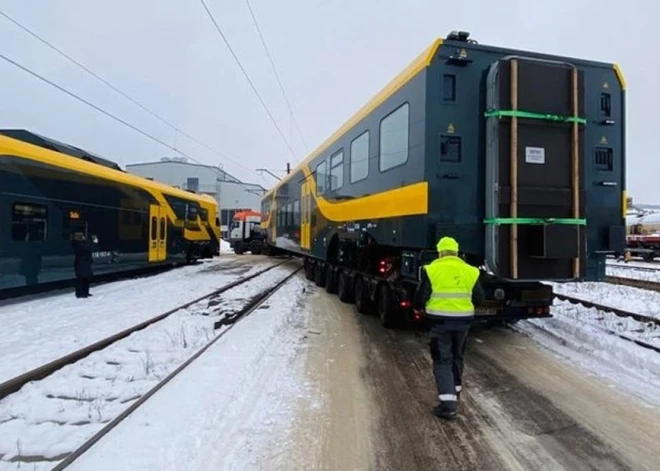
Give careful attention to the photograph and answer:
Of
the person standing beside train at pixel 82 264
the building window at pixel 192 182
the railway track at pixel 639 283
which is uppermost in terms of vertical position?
the building window at pixel 192 182

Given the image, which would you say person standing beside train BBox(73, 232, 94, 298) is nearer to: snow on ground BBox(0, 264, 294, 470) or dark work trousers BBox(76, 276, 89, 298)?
dark work trousers BBox(76, 276, 89, 298)

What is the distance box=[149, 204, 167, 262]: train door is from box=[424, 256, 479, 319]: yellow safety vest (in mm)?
14001

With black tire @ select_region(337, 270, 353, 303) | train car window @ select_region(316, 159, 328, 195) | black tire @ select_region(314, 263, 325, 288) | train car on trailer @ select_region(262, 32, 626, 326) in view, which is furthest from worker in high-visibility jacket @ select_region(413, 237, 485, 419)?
black tire @ select_region(314, 263, 325, 288)

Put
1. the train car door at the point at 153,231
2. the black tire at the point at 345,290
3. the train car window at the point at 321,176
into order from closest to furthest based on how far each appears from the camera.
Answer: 1. the black tire at the point at 345,290
2. the train car window at the point at 321,176
3. the train car door at the point at 153,231

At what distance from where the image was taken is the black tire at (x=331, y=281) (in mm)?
13012

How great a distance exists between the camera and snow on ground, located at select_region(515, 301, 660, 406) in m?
5.54

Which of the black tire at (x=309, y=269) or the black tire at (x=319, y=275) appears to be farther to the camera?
the black tire at (x=309, y=269)

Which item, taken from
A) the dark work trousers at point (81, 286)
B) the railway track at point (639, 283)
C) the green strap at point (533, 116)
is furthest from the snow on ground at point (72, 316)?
the railway track at point (639, 283)

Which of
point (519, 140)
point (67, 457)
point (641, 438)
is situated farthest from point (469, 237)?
point (67, 457)

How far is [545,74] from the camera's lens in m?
6.39

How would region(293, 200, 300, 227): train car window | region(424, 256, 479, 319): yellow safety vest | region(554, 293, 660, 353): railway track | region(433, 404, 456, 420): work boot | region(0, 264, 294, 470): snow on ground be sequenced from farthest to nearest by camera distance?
region(293, 200, 300, 227): train car window < region(554, 293, 660, 353): railway track < region(424, 256, 479, 319): yellow safety vest < region(433, 404, 456, 420): work boot < region(0, 264, 294, 470): snow on ground

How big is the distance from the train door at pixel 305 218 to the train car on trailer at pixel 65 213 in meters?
5.04

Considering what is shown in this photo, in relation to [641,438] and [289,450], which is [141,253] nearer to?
[289,450]

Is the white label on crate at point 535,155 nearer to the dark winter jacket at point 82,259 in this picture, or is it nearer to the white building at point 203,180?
the dark winter jacket at point 82,259
